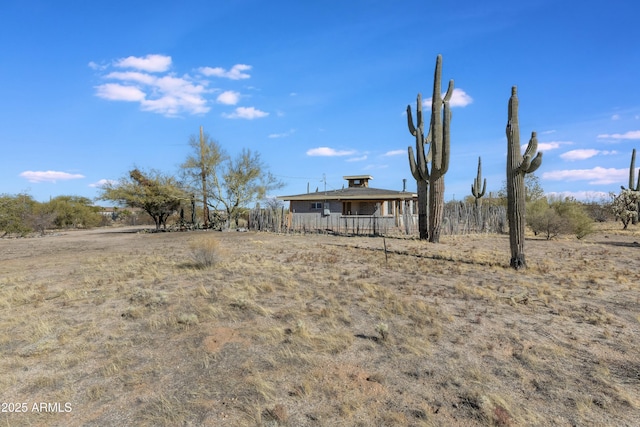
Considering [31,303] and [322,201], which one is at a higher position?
[322,201]

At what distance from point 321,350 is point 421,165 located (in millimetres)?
13736

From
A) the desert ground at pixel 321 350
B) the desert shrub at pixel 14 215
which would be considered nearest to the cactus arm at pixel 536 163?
the desert ground at pixel 321 350

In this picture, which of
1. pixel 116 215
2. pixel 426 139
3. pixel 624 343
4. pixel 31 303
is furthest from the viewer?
pixel 116 215

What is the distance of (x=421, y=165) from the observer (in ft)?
54.7

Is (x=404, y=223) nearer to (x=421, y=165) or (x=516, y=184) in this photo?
(x=421, y=165)

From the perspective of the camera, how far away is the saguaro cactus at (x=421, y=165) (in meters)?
16.6

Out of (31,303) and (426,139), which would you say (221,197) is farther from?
(31,303)

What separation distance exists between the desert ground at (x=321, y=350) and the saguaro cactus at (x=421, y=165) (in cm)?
889

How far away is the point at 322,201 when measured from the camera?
96.6ft

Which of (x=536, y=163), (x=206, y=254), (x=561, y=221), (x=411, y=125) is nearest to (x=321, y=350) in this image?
(x=206, y=254)

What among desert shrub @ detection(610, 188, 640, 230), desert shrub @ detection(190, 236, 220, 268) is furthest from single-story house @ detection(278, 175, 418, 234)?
desert shrub @ detection(190, 236, 220, 268)

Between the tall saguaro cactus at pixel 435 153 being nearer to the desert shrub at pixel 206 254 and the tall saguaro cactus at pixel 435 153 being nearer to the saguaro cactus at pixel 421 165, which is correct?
the saguaro cactus at pixel 421 165

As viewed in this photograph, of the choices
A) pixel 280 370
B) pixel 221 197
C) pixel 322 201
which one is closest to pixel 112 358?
pixel 280 370

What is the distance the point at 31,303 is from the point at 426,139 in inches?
601
